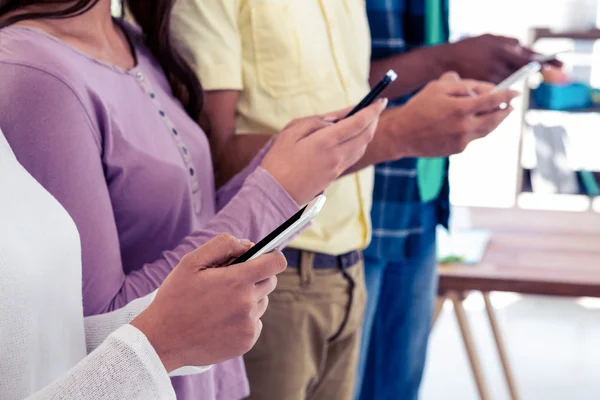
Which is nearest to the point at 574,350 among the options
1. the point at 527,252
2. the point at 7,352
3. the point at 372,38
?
the point at 527,252

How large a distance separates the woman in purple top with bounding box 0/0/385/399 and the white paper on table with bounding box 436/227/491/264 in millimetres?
1095

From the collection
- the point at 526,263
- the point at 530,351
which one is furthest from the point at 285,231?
the point at 530,351

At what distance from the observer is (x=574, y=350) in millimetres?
3398

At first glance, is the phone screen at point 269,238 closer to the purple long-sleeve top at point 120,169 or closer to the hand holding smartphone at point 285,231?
the hand holding smartphone at point 285,231

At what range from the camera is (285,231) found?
0.68m

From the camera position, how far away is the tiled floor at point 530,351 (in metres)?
3.09

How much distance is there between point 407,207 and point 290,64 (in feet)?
2.07

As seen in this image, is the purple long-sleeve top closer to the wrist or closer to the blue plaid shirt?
the wrist

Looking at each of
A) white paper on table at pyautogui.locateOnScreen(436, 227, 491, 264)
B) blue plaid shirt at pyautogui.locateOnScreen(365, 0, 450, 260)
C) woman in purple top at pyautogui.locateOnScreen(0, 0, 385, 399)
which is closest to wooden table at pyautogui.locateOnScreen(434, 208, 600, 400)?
white paper on table at pyautogui.locateOnScreen(436, 227, 491, 264)

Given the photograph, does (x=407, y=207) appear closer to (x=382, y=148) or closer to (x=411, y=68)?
(x=411, y=68)

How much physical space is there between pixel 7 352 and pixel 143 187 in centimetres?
29

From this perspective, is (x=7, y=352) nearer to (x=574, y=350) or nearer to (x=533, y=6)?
(x=574, y=350)

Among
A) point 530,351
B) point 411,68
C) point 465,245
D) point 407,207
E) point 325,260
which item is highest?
point 411,68

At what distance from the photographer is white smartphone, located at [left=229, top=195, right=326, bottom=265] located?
670 millimetres
